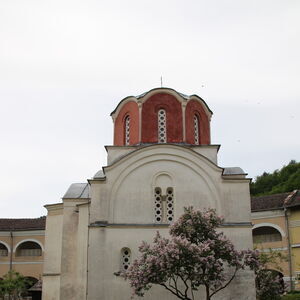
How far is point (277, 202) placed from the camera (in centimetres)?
3181

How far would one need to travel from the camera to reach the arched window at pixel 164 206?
722 inches

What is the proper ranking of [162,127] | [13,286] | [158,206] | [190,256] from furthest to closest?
[13,286], [162,127], [158,206], [190,256]

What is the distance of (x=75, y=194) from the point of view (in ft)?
69.9

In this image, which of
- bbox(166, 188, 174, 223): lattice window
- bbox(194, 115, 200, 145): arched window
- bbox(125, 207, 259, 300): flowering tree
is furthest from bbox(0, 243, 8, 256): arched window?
bbox(125, 207, 259, 300): flowering tree

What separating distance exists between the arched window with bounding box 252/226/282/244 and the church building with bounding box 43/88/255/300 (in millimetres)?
13259

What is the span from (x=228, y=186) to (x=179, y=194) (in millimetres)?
2010

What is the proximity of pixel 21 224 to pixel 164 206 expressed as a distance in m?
23.0

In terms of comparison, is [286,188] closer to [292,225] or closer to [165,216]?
[292,225]

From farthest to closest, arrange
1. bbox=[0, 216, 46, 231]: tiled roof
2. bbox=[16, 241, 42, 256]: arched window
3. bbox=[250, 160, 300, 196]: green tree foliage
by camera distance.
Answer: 1. bbox=[250, 160, 300, 196]: green tree foliage
2. bbox=[16, 241, 42, 256]: arched window
3. bbox=[0, 216, 46, 231]: tiled roof

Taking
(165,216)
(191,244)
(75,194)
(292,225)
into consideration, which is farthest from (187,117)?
(292,225)

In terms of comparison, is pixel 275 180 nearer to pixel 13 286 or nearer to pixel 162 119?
pixel 13 286

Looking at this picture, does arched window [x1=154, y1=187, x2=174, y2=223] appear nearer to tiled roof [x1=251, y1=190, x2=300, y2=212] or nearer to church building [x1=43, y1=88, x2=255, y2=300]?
church building [x1=43, y1=88, x2=255, y2=300]

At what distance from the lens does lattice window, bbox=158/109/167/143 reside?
20.3 metres

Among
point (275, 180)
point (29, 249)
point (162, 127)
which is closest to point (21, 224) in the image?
point (29, 249)
